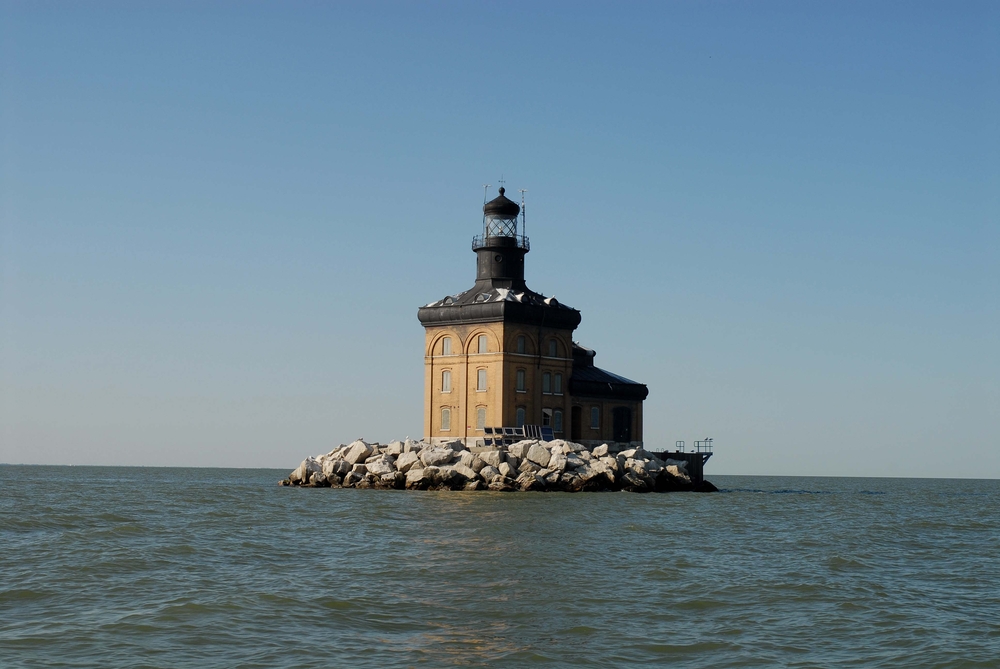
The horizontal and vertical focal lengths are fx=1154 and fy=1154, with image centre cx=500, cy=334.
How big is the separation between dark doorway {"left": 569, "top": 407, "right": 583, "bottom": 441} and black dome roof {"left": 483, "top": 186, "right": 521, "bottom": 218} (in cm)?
923

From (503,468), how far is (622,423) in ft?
37.1

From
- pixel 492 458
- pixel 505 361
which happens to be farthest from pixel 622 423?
pixel 492 458

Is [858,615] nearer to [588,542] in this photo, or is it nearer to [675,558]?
[675,558]

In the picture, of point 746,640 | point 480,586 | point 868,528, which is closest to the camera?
point 746,640

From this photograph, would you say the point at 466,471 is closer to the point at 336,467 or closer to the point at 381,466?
the point at 381,466

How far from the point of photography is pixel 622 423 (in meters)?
53.6

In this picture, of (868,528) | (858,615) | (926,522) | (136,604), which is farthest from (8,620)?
(926,522)

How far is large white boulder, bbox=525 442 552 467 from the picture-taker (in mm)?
44766

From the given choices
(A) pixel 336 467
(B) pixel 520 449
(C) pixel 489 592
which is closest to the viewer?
(C) pixel 489 592

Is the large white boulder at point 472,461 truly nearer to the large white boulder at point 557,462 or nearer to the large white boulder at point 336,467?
the large white boulder at point 557,462

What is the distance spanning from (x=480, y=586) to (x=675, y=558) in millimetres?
5207

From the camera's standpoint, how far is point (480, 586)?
17.8 m

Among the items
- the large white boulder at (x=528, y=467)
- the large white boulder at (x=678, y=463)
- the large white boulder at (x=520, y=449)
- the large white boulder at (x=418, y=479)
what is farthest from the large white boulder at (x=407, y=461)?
the large white boulder at (x=678, y=463)

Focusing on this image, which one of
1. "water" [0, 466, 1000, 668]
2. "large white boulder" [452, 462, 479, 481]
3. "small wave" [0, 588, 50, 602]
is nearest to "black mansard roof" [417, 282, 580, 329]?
"large white boulder" [452, 462, 479, 481]
